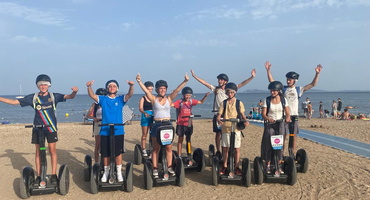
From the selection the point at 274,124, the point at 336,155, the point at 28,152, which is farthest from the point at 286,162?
the point at 28,152

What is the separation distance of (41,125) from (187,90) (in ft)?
10.1

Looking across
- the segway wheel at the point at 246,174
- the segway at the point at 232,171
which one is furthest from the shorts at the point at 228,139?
the segway wheel at the point at 246,174

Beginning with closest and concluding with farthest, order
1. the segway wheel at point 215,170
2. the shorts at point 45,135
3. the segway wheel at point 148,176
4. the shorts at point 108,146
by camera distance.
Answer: the shorts at point 45,135 < the shorts at point 108,146 < the segway wheel at point 148,176 < the segway wheel at point 215,170

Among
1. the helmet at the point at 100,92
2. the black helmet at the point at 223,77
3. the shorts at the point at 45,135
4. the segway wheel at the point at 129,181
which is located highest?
the black helmet at the point at 223,77

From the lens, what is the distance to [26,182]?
15.5 ft

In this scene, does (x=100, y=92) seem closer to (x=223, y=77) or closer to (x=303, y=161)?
(x=223, y=77)

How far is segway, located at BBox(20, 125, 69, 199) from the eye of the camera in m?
4.71

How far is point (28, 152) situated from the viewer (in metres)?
8.91

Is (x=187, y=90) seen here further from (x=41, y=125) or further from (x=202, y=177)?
(x=41, y=125)

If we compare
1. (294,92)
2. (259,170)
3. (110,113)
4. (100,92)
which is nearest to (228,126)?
(259,170)

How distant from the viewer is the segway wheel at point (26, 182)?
468cm

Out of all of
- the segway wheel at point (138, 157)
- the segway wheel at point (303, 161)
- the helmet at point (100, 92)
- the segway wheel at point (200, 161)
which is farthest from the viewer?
the segway wheel at point (138, 157)

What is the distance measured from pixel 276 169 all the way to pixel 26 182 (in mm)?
4527

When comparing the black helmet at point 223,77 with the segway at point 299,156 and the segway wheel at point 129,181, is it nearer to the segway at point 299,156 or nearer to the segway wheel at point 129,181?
the segway at point 299,156
